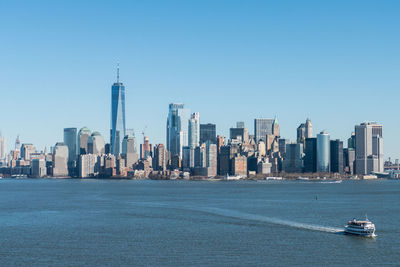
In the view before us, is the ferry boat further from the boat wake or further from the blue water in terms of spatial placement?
the boat wake

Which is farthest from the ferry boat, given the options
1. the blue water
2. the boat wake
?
the boat wake

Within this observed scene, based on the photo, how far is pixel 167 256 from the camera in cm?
5181

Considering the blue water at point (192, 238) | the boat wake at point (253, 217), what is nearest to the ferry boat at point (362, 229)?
the blue water at point (192, 238)

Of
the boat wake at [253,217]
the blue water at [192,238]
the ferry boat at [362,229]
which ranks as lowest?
the blue water at [192,238]

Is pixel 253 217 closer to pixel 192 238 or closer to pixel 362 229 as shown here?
pixel 362 229

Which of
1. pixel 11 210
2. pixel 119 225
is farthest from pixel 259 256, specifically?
pixel 11 210

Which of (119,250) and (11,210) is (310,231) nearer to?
(119,250)

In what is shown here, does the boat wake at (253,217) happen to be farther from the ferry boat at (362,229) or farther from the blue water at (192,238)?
the ferry boat at (362,229)

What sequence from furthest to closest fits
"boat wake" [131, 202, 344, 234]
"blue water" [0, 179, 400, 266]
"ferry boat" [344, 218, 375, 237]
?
"boat wake" [131, 202, 344, 234] < "ferry boat" [344, 218, 375, 237] < "blue water" [0, 179, 400, 266]

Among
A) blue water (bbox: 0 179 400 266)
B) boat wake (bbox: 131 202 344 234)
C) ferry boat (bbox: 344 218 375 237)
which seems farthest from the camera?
boat wake (bbox: 131 202 344 234)

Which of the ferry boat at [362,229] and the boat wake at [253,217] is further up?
the ferry boat at [362,229]

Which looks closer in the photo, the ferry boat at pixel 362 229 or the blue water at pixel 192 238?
the blue water at pixel 192 238

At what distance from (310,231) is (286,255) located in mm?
14365

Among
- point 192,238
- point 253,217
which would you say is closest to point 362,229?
point 192,238
